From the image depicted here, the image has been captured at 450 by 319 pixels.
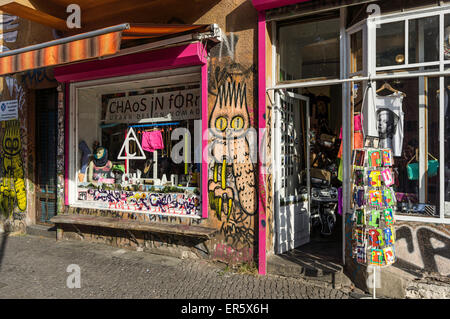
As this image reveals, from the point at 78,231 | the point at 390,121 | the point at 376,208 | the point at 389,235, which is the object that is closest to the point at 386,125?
the point at 390,121

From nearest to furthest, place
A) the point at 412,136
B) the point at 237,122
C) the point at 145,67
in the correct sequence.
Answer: the point at 412,136 → the point at 237,122 → the point at 145,67

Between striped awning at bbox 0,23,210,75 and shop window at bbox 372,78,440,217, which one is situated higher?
striped awning at bbox 0,23,210,75

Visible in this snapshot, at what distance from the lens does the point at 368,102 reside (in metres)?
4.11

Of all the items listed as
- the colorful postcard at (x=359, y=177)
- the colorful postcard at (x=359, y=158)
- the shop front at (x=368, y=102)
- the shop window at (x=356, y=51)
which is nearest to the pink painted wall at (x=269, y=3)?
the shop front at (x=368, y=102)

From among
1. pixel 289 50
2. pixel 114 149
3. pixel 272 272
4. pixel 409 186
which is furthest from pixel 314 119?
pixel 114 149

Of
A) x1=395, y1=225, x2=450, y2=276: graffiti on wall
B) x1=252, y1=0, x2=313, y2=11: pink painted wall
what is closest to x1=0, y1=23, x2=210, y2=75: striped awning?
x1=252, y1=0, x2=313, y2=11: pink painted wall

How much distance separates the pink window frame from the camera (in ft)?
17.4

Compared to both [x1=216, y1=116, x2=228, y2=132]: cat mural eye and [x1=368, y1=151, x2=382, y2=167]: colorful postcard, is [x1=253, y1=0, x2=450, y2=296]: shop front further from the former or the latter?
[x1=216, y1=116, x2=228, y2=132]: cat mural eye

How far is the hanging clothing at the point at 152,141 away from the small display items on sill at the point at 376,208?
396cm

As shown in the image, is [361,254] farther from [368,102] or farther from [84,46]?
[84,46]

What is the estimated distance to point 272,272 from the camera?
15.8 ft

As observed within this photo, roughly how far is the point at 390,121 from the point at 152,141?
432 cm

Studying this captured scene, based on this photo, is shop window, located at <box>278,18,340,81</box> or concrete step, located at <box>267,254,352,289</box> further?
shop window, located at <box>278,18,340,81</box>

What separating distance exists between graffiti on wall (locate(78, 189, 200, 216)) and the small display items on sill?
2811 mm
